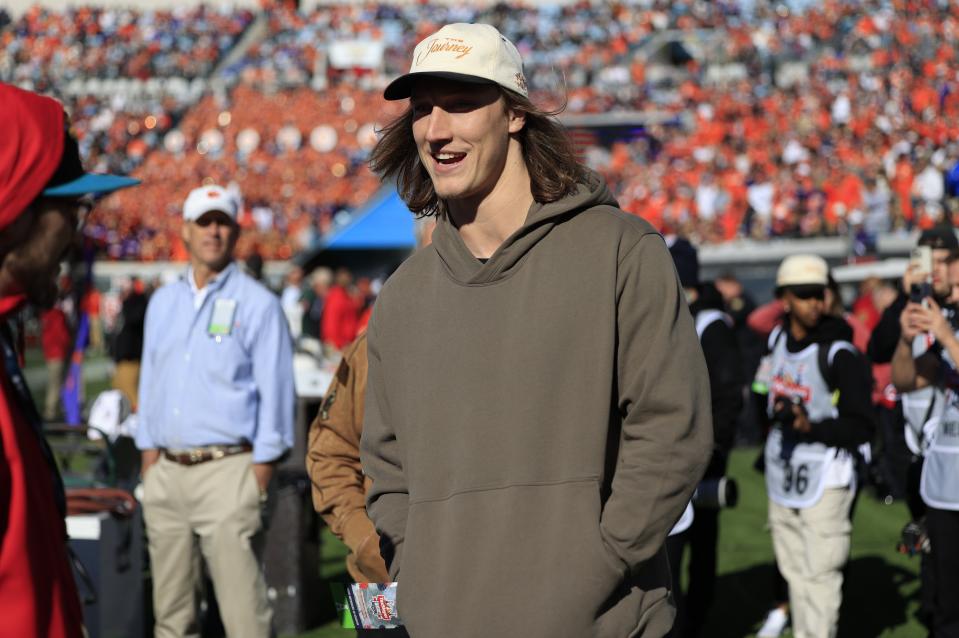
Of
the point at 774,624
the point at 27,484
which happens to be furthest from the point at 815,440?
the point at 27,484

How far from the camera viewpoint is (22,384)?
2.30 meters

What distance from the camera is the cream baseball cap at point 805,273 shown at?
5602 mm

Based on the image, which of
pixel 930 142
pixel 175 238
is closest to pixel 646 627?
pixel 930 142

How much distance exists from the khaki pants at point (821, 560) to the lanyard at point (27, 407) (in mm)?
3959

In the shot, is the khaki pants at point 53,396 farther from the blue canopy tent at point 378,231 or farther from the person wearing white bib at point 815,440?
the person wearing white bib at point 815,440

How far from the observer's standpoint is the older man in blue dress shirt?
4.89 meters

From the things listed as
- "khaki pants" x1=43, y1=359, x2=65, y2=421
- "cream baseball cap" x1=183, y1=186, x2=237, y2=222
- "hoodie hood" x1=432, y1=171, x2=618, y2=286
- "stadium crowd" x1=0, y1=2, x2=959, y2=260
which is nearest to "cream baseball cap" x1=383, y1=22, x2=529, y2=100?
"hoodie hood" x1=432, y1=171, x2=618, y2=286

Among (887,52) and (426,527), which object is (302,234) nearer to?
(887,52)

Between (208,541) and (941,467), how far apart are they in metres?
2.80

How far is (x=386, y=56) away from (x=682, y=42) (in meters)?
9.84

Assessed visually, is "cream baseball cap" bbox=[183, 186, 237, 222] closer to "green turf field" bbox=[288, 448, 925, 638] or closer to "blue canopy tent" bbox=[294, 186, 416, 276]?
"green turf field" bbox=[288, 448, 925, 638]

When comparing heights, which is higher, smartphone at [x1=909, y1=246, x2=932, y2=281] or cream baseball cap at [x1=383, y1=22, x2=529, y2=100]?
cream baseball cap at [x1=383, y1=22, x2=529, y2=100]

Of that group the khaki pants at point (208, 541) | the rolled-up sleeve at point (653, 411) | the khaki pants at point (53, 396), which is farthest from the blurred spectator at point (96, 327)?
the rolled-up sleeve at point (653, 411)

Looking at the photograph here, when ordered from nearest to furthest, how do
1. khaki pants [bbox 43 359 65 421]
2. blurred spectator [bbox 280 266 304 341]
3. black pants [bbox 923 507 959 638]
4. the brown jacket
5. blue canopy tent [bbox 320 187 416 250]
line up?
the brown jacket, black pants [bbox 923 507 959 638], khaki pants [bbox 43 359 65 421], blurred spectator [bbox 280 266 304 341], blue canopy tent [bbox 320 187 416 250]
